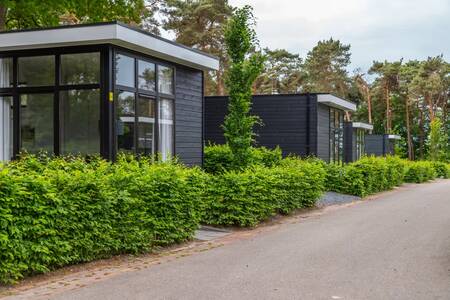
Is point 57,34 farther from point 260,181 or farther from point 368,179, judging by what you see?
point 368,179

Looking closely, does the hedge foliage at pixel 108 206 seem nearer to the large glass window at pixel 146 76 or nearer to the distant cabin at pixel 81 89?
the distant cabin at pixel 81 89

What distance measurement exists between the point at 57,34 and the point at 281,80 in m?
47.6

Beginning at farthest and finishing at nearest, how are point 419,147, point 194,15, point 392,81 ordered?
point 419,147 → point 392,81 → point 194,15

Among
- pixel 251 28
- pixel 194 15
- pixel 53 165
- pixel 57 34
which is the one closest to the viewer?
pixel 53 165

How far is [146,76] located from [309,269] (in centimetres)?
707

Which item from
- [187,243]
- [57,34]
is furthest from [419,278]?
[57,34]

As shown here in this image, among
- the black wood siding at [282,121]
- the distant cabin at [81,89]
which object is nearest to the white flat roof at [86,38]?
the distant cabin at [81,89]

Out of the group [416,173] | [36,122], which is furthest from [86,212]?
[416,173]

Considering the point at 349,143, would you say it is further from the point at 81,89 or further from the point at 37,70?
the point at 37,70

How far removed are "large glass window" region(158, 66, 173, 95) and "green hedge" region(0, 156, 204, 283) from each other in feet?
14.0

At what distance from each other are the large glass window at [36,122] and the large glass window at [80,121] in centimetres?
31

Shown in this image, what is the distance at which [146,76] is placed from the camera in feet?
43.6

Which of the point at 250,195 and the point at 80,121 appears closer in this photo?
the point at 250,195

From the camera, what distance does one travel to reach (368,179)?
21516 mm
